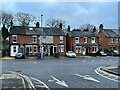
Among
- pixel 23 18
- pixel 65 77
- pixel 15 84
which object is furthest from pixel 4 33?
pixel 15 84

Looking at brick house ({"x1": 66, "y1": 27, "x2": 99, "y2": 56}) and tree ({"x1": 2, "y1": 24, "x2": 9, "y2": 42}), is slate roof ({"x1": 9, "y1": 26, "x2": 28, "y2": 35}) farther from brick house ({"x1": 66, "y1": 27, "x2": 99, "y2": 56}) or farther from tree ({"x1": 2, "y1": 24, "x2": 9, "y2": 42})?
tree ({"x1": 2, "y1": 24, "x2": 9, "y2": 42})

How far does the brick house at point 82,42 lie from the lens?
69312 mm

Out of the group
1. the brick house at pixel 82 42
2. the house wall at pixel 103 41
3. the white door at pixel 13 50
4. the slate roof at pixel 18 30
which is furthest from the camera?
the house wall at pixel 103 41

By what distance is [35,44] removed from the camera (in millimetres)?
63188

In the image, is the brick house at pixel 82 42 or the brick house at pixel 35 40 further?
the brick house at pixel 82 42

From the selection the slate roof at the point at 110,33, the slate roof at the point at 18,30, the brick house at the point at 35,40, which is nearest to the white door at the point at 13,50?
the brick house at the point at 35,40

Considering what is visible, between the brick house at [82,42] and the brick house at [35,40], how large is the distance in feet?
11.9

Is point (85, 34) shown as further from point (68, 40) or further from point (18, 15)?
point (18, 15)

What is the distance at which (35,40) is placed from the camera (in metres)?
63.8

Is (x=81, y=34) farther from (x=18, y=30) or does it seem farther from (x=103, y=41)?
(x=18, y=30)

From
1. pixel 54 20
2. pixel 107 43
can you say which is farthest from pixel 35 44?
pixel 54 20

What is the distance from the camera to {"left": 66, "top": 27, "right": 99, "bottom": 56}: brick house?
227 feet

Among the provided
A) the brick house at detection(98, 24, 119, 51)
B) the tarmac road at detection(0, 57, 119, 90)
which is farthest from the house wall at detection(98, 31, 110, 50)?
the tarmac road at detection(0, 57, 119, 90)

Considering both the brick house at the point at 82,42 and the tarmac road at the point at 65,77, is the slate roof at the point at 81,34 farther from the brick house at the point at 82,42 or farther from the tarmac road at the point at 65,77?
the tarmac road at the point at 65,77
